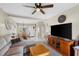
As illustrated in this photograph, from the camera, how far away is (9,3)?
69.7 inches

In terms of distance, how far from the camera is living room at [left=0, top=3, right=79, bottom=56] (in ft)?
5.77

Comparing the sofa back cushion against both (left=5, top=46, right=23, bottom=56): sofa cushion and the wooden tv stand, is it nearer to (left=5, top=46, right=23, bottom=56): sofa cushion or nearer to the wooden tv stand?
(left=5, top=46, right=23, bottom=56): sofa cushion

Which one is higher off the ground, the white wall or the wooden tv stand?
the white wall

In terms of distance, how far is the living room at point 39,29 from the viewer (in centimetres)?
176

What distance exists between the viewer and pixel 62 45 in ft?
5.93

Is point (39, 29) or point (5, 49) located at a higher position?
point (39, 29)

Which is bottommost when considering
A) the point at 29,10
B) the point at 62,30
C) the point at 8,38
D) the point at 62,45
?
the point at 62,45

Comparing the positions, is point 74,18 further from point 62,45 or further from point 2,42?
point 2,42

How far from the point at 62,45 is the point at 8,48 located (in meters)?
0.97

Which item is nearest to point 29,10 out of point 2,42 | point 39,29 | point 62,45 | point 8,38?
point 39,29

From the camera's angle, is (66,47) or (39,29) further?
(39,29)

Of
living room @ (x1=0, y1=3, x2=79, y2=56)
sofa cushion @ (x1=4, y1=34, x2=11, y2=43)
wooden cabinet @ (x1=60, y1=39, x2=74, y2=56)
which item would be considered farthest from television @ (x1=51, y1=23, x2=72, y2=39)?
sofa cushion @ (x1=4, y1=34, x2=11, y2=43)

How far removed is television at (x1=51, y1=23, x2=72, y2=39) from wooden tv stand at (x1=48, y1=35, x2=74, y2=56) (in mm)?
77

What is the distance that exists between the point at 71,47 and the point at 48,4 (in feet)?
2.85
